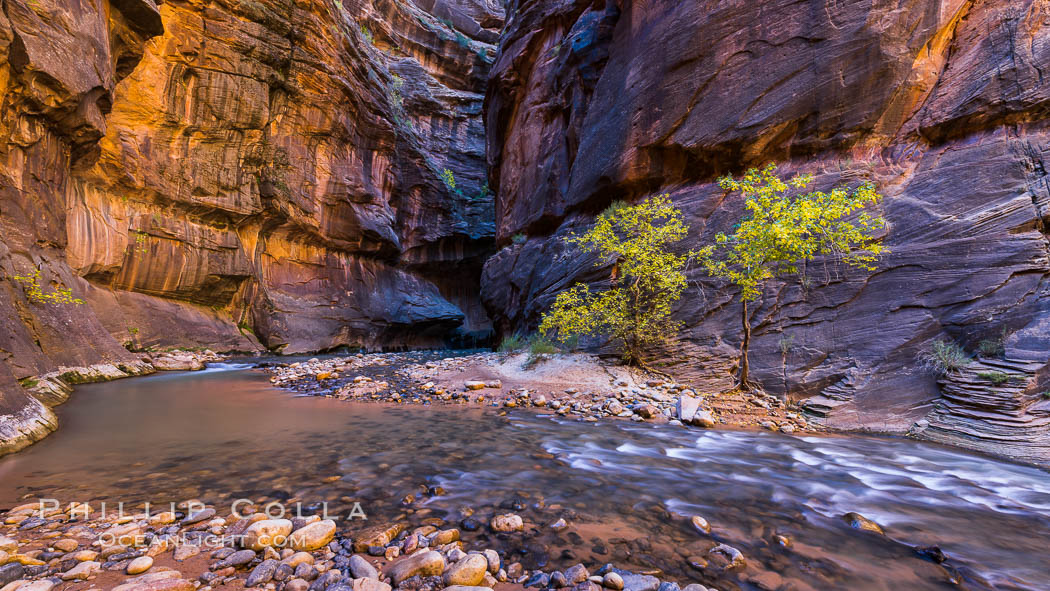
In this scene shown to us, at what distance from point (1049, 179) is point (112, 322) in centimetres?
2634

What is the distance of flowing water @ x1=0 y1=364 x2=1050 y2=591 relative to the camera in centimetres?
251

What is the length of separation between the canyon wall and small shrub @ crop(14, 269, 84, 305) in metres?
0.06

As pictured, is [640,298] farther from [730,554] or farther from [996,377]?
[730,554]

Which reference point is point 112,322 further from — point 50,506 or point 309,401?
point 50,506

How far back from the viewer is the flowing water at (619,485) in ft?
8.23

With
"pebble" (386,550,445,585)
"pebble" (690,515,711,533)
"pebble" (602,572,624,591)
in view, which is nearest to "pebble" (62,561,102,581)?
"pebble" (386,550,445,585)

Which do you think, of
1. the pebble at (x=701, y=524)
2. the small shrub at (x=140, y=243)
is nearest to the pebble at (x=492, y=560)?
the pebble at (x=701, y=524)

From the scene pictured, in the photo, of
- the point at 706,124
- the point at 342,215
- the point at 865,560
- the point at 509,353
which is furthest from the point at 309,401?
the point at 342,215

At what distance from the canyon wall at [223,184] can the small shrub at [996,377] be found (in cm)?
1263

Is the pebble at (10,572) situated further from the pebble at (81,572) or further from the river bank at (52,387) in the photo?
the river bank at (52,387)

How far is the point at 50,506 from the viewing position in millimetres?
2848

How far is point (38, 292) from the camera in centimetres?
868

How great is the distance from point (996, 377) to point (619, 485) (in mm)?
6057

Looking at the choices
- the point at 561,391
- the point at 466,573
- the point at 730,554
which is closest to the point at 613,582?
the point at 466,573
